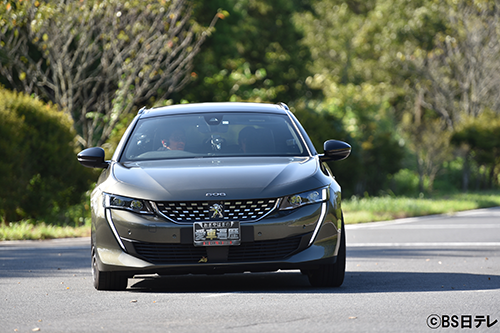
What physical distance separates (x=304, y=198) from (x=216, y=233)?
2.51ft

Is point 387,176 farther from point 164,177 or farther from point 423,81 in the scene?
point 164,177

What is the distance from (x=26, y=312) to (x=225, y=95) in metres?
22.5

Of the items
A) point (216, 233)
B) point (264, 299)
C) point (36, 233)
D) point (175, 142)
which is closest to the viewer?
point (216, 233)

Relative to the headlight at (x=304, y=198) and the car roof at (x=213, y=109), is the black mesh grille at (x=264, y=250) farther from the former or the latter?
the car roof at (x=213, y=109)

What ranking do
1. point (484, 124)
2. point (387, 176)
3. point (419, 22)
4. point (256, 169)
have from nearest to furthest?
point (256, 169) → point (387, 176) → point (484, 124) → point (419, 22)

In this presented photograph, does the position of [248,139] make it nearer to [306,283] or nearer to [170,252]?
[306,283]

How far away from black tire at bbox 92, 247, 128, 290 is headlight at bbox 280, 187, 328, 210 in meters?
1.56

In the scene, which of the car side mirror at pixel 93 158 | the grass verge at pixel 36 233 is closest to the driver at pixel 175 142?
the car side mirror at pixel 93 158

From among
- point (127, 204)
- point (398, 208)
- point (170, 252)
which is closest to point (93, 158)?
point (127, 204)

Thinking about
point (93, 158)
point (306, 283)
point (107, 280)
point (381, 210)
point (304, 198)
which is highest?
point (304, 198)

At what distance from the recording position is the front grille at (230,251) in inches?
260

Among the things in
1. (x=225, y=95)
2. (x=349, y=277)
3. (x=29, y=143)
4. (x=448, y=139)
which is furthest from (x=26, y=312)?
(x=448, y=139)

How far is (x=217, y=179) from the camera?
6.73 m

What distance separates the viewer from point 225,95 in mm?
28406
